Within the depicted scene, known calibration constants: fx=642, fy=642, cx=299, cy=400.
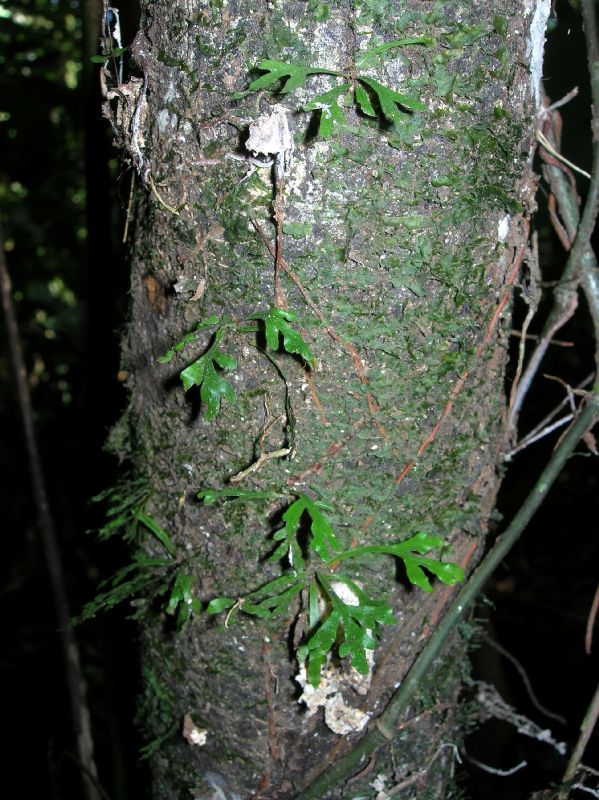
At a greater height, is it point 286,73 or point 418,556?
point 286,73

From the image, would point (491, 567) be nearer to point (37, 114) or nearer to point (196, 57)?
point (196, 57)

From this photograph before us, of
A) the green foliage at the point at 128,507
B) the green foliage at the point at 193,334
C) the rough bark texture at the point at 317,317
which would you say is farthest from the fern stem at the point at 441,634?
the green foliage at the point at 193,334

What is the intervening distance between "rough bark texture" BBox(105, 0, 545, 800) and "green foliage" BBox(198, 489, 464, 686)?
0.11 feet

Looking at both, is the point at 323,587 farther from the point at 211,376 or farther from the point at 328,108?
the point at 328,108

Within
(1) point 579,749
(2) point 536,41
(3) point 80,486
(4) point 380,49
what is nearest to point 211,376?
(4) point 380,49

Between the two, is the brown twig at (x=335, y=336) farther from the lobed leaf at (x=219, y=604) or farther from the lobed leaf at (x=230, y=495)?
the lobed leaf at (x=219, y=604)

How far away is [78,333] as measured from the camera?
433 cm

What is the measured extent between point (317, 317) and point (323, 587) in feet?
1.63

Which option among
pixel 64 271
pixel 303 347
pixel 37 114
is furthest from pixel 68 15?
pixel 303 347

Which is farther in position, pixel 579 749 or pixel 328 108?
pixel 579 749

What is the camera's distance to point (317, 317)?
1113 millimetres

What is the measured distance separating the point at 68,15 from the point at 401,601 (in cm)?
411

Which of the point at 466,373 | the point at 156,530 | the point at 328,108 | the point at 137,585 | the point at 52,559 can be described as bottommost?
the point at 52,559

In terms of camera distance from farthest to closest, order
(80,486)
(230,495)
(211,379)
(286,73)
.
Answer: (80,486) < (230,495) < (211,379) < (286,73)
